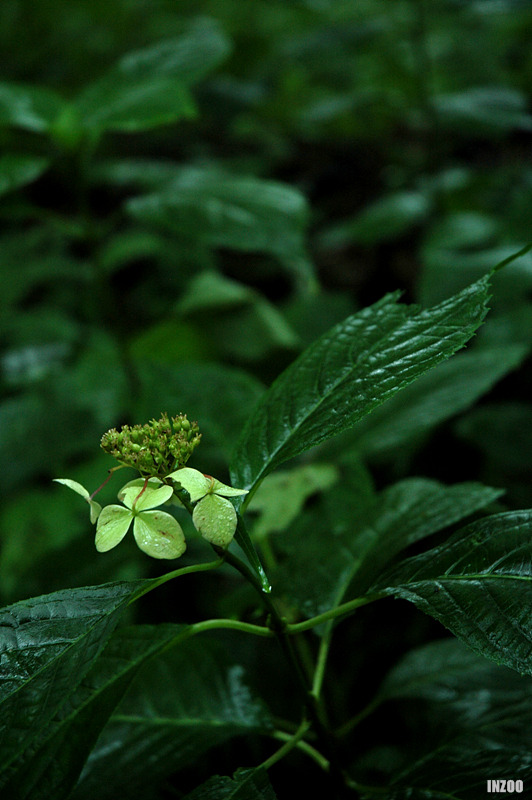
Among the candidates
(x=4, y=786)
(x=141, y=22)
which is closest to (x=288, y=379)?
(x=4, y=786)

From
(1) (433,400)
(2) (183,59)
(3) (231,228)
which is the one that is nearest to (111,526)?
(1) (433,400)

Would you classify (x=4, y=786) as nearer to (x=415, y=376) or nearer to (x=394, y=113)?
(x=415, y=376)

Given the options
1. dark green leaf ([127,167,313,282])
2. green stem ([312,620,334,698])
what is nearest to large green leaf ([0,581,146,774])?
green stem ([312,620,334,698])

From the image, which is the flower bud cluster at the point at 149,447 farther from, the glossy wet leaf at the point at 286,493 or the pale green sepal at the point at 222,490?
the glossy wet leaf at the point at 286,493

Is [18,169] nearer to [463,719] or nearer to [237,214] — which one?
[237,214]

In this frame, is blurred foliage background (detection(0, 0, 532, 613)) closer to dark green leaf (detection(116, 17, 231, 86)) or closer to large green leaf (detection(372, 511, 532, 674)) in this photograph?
dark green leaf (detection(116, 17, 231, 86))

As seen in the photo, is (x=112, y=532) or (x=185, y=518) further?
(x=185, y=518)
